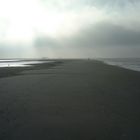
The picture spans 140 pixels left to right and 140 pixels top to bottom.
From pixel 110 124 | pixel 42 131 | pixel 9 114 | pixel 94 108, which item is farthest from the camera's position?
pixel 94 108

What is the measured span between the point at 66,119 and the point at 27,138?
2281mm

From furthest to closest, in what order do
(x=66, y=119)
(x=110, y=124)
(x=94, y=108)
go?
(x=94, y=108) < (x=66, y=119) < (x=110, y=124)

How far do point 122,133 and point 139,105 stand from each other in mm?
4318

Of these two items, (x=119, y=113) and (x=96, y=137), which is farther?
(x=119, y=113)

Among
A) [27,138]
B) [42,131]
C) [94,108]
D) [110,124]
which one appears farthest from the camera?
[94,108]

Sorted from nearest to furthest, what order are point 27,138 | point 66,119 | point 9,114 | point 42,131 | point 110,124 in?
1. point 27,138
2. point 42,131
3. point 110,124
4. point 66,119
5. point 9,114

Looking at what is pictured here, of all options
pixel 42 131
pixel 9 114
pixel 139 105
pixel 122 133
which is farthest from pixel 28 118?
pixel 139 105

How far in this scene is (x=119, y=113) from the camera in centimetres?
912

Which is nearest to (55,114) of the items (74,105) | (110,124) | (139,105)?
(74,105)

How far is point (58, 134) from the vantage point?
6.65 meters

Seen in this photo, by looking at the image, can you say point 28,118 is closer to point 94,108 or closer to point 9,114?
point 9,114

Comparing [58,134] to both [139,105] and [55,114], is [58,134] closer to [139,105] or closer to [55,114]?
[55,114]

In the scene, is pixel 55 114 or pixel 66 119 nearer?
pixel 66 119

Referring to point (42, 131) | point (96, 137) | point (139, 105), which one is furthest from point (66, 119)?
point (139, 105)
